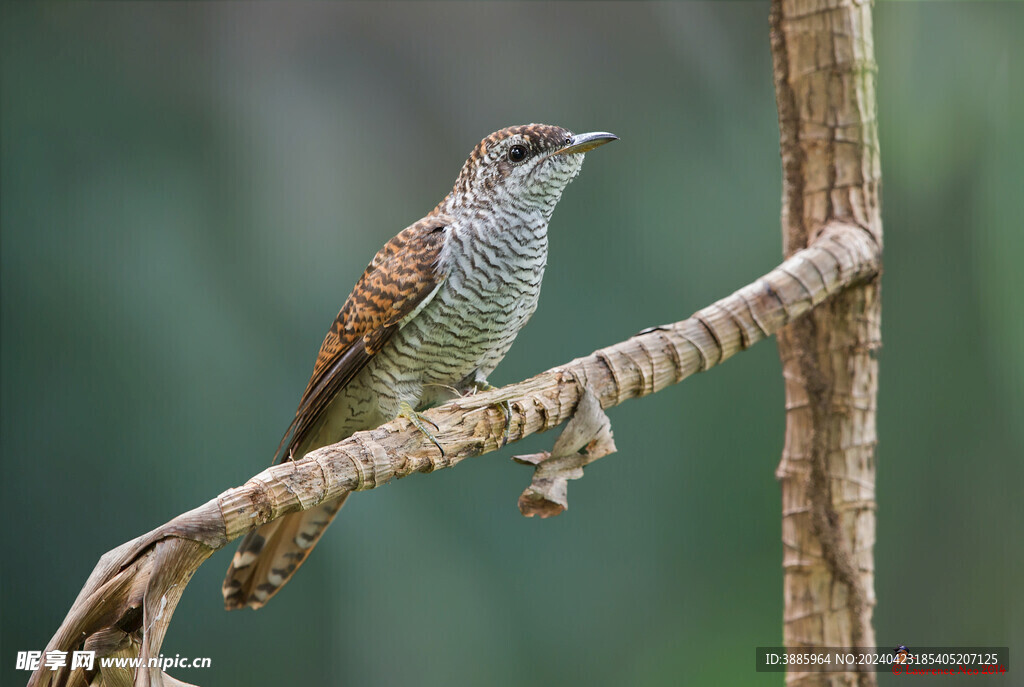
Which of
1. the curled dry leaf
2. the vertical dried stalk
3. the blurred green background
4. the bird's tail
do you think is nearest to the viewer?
the curled dry leaf

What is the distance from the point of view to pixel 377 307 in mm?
1354

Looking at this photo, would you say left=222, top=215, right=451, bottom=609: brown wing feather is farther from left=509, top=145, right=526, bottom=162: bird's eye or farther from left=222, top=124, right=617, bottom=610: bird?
left=509, top=145, right=526, bottom=162: bird's eye

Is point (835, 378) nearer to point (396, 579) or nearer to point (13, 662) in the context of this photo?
point (396, 579)

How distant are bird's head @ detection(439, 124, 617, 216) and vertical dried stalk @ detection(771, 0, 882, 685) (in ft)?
2.16

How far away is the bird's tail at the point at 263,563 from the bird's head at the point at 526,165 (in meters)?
0.66

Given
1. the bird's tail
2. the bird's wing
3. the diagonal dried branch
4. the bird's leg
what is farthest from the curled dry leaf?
the bird's tail

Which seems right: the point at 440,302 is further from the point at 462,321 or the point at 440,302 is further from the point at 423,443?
the point at 423,443

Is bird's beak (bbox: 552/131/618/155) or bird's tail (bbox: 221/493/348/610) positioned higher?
bird's beak (bbox: 552/131/618/155)

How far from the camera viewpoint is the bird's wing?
1.33m

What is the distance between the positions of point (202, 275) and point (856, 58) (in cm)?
166

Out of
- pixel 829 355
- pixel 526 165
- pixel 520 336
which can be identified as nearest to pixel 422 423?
pixel 526 165

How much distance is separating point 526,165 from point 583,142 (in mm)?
103

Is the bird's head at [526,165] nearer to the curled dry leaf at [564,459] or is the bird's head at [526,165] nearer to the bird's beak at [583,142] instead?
the bird's beak at [583,142]

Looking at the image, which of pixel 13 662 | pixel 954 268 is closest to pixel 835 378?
pixel 954 268
